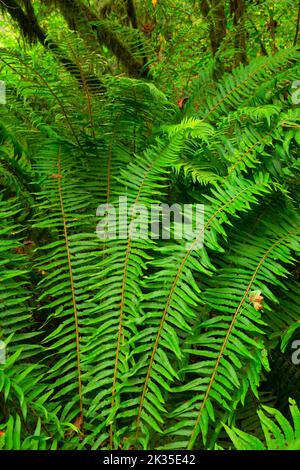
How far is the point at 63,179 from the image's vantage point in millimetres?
1812

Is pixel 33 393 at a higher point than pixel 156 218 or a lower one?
lower

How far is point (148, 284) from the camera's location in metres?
A: 1.45

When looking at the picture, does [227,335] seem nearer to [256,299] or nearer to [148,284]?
[256,299]

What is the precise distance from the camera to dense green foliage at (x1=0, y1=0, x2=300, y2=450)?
126 cm

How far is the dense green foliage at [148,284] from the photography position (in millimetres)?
1257

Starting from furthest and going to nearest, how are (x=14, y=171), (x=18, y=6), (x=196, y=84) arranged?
(x=18, y=6) < (x=196, y=84) < (x=14, y=171)

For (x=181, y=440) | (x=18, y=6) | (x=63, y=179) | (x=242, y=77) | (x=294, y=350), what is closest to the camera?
(x=181, y=440)

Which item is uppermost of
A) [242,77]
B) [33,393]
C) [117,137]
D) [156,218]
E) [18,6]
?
[18,6]

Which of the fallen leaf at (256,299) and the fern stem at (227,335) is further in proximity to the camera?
the fallen leaf at (256,299)

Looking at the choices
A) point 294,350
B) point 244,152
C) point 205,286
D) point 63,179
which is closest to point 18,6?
point 63,179

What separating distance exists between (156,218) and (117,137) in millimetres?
591

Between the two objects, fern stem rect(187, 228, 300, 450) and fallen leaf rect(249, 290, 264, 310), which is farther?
fallen leaf rect(249, 290, 264, 310)

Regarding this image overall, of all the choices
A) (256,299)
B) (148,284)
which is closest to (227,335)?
(256,299)

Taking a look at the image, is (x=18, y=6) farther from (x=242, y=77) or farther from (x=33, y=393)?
(x=33, y=393)
